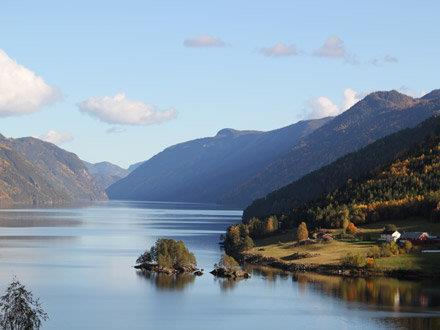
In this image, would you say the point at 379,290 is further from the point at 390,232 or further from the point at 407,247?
the point at 390,232

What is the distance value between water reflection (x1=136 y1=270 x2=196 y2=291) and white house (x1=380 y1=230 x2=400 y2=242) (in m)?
44.9

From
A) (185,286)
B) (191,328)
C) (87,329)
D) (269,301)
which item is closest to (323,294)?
(269,301)

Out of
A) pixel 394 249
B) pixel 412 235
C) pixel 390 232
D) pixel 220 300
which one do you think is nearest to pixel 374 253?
pixel 394 249

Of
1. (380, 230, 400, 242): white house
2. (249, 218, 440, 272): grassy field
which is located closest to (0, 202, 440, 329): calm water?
(249, 218, 440, 272): grassy field

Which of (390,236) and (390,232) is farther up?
(390,232)

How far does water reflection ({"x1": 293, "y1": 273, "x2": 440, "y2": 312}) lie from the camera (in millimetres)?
128250

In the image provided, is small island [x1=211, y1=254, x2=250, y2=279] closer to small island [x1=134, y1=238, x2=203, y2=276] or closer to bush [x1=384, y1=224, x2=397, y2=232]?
small island [x1=134, y1=238, x2=203, y2=276]

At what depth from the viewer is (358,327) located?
362ft

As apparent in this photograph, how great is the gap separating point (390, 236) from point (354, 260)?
22.1m

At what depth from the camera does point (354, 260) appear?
168000 mm

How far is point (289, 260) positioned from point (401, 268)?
79.9ft

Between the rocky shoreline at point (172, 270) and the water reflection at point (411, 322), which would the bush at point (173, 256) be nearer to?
the rocky shoreline at point (172, 270)

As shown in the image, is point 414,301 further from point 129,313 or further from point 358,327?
point 129,313

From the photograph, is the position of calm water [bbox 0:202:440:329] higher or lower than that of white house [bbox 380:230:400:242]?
lower
